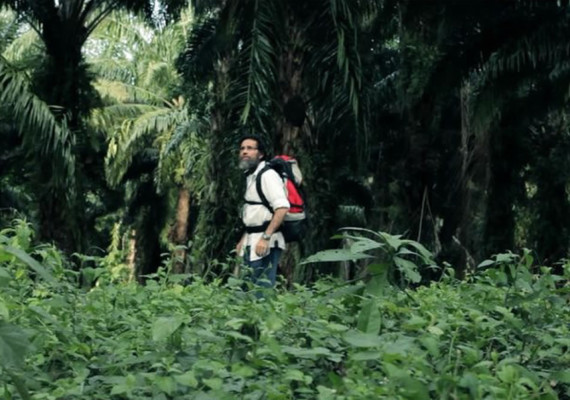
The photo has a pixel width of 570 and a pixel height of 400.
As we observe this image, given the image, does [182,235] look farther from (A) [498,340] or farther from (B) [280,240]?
(A) [498,340]

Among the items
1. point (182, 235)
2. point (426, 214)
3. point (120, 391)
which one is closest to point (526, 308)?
point (120, 391)

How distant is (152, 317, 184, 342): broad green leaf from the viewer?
377 centimetres

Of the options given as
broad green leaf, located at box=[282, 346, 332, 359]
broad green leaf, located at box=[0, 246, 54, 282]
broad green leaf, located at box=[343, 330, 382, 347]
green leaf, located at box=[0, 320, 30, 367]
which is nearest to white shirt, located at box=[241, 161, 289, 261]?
broad green leaf, located at box=[282, 346, 332, 359]

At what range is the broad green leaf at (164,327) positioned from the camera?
3.77 metres

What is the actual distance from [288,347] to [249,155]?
18.4 feet

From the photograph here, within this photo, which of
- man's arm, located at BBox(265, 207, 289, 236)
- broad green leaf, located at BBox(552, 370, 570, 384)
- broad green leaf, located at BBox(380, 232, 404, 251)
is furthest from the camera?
man's arm, located at BBox(265, 207, 289, 236)

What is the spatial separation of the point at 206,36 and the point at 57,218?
339 inches

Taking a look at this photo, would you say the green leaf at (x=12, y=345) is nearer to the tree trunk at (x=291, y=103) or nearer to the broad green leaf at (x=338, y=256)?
the broad green leaf at (x=338, y=256)

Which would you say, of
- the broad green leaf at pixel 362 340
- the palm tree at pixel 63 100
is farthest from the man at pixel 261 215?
the palm tree at pixel 63 100

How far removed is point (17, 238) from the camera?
588 centimetres

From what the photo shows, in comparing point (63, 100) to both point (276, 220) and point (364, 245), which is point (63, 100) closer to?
point (276, 220)

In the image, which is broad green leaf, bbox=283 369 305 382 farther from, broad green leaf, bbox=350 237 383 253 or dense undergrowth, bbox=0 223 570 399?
broad green leaf, bbox=350 237 383 253

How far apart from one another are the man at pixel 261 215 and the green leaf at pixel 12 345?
19.4 ft

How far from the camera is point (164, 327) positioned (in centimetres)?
384
